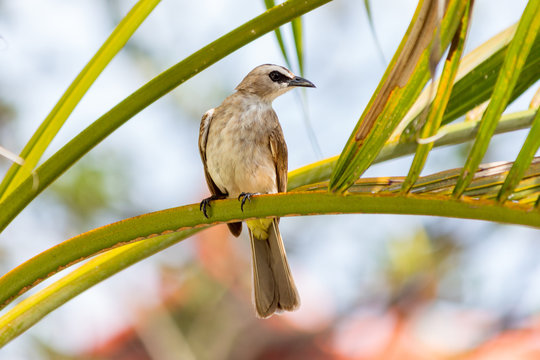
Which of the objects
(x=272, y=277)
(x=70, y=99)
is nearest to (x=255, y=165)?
(x=272, y=277)

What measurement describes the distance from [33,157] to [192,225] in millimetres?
446

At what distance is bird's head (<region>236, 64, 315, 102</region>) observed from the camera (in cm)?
351

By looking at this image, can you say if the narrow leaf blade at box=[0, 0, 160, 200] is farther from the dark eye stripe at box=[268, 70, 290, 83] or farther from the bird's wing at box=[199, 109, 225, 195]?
the dark eye stripe at box=[268, 70, 290, 83]

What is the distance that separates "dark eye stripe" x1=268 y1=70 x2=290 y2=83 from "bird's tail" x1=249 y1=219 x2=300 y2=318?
875 millimetres

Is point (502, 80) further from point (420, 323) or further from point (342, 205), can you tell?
point (420, 323)

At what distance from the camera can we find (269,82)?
11.9 ft

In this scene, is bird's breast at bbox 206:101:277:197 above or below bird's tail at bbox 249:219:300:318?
above

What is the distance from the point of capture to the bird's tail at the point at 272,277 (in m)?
2.89

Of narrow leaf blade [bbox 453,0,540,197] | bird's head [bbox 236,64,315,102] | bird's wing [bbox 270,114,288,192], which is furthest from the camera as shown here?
bird's head [bbox 236,64,315,102]

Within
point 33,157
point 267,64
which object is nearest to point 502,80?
point 33,157

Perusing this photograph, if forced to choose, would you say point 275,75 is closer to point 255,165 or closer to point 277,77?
point 277,77

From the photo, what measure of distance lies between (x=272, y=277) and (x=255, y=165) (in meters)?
0.55

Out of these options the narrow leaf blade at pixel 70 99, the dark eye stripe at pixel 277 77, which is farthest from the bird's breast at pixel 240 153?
the narrow leaf blade at pixel 70 99

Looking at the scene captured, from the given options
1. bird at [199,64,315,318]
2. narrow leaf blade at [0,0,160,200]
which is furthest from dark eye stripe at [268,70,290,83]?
narrow leaf blade at [0,0,160,200]
